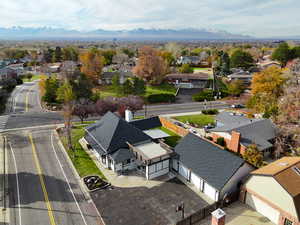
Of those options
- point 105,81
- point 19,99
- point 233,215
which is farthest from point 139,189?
point 105,81

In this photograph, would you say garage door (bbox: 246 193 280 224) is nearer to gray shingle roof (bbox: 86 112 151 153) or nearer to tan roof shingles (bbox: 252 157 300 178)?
tan roof shingles (bbox: 252 157 300 178)

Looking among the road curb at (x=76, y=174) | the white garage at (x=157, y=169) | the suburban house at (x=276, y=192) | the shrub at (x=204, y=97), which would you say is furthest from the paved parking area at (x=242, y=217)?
the shrub at (x=204, y=97)

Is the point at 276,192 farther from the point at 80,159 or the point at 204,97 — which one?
the point at 204,97

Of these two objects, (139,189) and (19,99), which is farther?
(19,99)

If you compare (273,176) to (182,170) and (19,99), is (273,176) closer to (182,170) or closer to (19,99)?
(182,170)

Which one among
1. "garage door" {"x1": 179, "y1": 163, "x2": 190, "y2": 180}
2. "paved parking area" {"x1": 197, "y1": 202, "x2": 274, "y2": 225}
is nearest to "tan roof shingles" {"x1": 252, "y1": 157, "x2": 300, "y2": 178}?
"paved parking area" {"x1": 197, "y1": 202, "x2": 274, "y2": 225}

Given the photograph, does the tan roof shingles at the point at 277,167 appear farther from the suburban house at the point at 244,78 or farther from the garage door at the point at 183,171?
the suburban house at the point at 244,78
